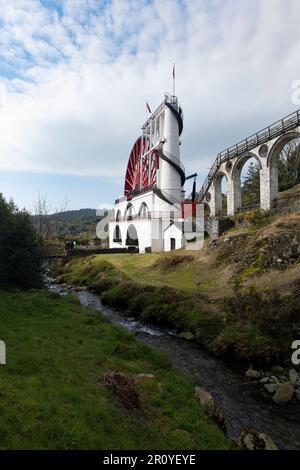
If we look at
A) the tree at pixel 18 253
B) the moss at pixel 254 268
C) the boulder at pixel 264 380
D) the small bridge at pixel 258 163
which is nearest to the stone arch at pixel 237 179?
the small bridge at pixel 258 163

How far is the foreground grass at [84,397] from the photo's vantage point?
5.81 m

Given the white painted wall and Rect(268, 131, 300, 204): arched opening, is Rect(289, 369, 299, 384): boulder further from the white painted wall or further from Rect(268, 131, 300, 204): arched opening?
Rect(268, 131, 300, 204): arched opening

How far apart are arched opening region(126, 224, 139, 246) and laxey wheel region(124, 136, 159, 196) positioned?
6.67 meters

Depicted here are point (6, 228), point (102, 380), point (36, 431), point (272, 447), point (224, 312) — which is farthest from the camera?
point (6, 228)

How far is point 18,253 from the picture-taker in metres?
20.4

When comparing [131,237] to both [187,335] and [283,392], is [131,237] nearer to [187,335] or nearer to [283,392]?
[187,335]

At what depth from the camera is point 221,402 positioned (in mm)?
9469

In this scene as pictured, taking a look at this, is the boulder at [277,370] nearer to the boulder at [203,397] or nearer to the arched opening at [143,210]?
the boulder at [203,397]

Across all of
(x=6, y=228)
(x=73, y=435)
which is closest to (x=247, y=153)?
(x=6, y=228)

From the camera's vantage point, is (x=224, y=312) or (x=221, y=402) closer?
(x=221, y=402)

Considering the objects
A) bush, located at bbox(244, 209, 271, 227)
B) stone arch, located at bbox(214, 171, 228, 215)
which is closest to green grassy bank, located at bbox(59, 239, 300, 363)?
bush, located at bbox(244, 209, 271, 227)

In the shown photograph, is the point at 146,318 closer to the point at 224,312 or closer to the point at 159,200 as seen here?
the point at 224,312

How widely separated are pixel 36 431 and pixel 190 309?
38.8ft

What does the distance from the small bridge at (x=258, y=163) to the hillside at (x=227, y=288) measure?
14.7 feet
